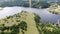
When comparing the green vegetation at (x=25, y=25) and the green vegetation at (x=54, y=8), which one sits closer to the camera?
the green vegetation at (x=25, y=25)

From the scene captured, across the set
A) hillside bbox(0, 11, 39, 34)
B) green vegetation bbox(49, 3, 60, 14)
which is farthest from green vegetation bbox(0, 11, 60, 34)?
green vegetation bbox(49, 3, 60, 14)

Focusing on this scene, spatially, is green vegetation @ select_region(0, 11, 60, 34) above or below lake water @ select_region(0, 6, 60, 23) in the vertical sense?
below

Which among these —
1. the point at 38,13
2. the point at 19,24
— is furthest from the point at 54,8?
the point at 19,24

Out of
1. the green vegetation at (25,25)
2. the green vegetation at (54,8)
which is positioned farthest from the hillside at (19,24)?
the green vegetation at (54,8)

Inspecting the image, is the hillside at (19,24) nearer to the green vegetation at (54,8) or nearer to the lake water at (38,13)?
the lake water at (38,13)

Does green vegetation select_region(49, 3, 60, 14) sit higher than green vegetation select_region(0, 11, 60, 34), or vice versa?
green vegetation select_region(49, 3, 60, 14)

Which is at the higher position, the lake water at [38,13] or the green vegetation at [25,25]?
the lake water at [38,13]

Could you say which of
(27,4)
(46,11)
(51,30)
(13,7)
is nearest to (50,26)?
(51,30)

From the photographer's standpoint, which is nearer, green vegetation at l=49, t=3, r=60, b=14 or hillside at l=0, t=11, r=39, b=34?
hillside at l=0, t=11, r=39, b=34

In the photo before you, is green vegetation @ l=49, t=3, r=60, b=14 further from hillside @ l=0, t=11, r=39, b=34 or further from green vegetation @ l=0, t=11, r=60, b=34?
hillside @ l=0, t=11, r=39, b=34

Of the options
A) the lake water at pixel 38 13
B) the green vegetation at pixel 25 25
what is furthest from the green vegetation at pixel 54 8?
the green vegetation at pixel 25 25

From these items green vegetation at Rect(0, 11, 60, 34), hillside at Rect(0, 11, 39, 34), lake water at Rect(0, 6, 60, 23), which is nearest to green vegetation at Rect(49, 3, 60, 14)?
lake water at Rect(0, 6, 60, 23)

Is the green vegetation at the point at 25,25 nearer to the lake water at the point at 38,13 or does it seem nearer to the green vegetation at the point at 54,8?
the lake water at the point at 38,13
